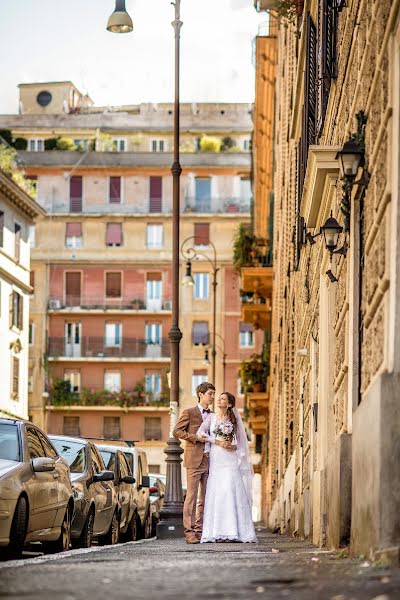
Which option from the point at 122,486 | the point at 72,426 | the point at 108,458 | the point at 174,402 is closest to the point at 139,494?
the point at 174,402

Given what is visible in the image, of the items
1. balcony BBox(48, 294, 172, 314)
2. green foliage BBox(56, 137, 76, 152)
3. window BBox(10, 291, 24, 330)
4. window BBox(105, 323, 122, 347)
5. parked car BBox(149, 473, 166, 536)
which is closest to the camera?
parked car BBox(149, 473, 166, 536)

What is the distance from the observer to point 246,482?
61.0ft

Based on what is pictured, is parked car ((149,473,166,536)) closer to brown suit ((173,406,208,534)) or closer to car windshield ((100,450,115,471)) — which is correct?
car windshield ((100,450,115,471))

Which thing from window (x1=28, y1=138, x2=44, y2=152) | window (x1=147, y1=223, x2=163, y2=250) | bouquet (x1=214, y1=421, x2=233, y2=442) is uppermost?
window (x1=28, y1=138, x2=44, y2=152)

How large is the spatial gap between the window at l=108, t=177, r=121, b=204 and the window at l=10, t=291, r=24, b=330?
25420mm

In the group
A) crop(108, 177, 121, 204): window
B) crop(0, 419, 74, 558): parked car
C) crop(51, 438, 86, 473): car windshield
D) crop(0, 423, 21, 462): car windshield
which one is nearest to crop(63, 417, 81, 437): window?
crop(108, 177, 121, 204): window

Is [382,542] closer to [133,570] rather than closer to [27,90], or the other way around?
[133,570]

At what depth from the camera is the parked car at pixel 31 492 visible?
13.8m

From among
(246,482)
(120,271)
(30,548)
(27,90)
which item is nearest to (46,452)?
(30,548)

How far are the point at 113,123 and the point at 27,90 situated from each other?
748 cm

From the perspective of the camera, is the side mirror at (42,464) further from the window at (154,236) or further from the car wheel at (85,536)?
the window at (154,236)

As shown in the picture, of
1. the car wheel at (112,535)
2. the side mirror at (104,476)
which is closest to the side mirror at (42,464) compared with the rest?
the side mirror at (104,476)

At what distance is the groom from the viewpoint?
61.9 ft

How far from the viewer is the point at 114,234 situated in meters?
92.0
